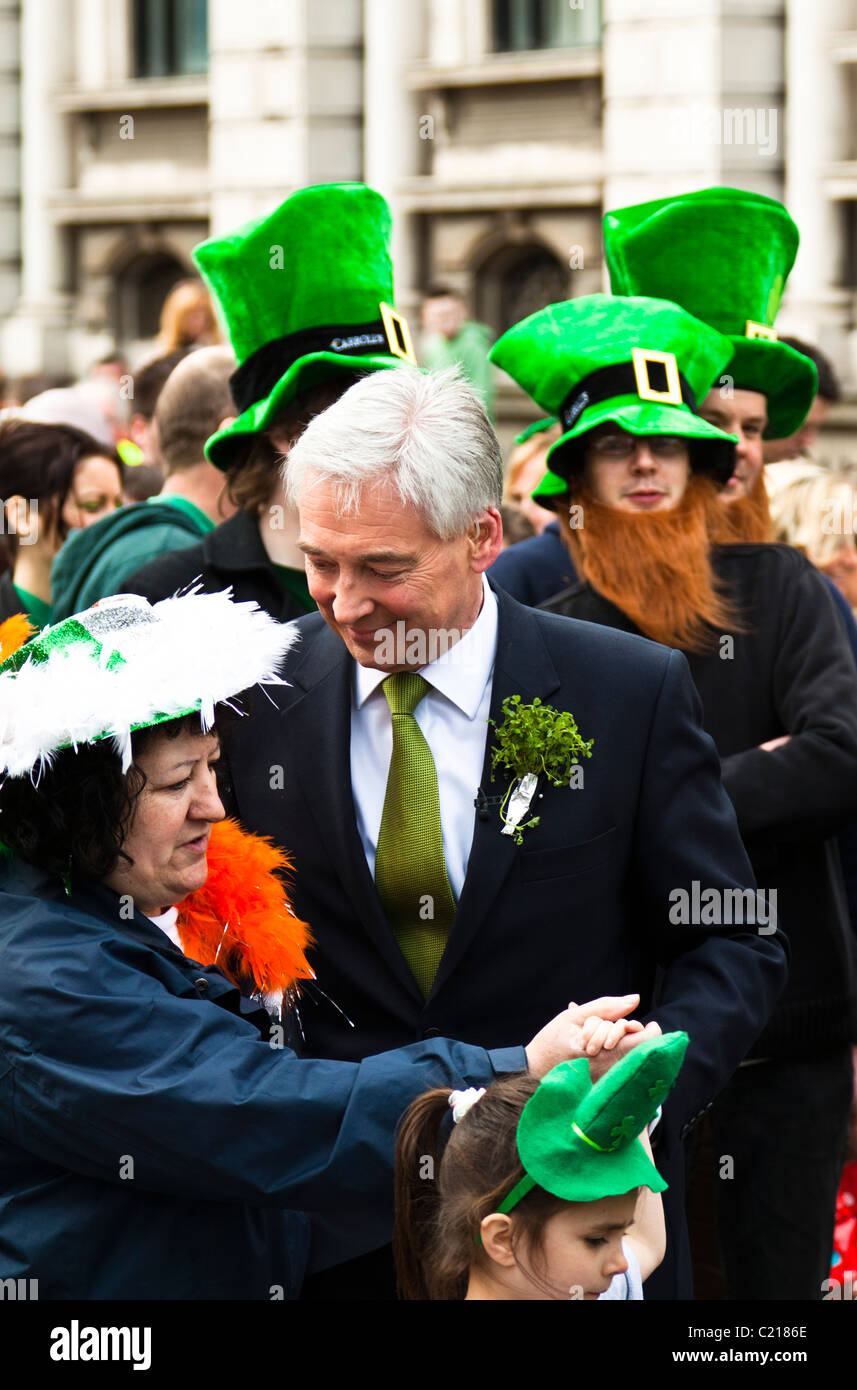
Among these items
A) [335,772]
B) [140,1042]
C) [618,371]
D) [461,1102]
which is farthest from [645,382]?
[140,1042]

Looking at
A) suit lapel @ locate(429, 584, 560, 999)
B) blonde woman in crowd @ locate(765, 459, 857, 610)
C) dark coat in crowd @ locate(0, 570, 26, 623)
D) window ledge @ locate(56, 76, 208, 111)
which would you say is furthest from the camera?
window ledge @ locate(56, 76, 208, 111)

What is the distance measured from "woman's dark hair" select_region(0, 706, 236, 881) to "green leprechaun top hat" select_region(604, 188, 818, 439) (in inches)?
92.8

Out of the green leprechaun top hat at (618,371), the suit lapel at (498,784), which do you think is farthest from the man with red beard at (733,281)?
the suit lapel at (498,784)

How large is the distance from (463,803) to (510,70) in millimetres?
13074

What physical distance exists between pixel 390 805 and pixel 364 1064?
540 mm

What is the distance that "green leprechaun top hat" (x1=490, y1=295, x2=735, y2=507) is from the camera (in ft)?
12.5

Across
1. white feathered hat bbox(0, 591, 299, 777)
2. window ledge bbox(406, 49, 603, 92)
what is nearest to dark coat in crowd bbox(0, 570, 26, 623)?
white feathered hat bbox(0, 591, 299, 777)

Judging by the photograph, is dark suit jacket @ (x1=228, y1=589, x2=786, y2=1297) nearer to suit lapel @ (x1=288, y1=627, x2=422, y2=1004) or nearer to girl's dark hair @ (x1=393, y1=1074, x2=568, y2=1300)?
suit lapel @ (x1=288, y1=627, x2=422, y2=1004)

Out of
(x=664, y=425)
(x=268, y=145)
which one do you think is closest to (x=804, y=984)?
(x=664, y=425)

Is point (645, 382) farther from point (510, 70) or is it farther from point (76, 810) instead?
point (510, 70)

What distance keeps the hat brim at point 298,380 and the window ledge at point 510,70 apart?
37.6 ft

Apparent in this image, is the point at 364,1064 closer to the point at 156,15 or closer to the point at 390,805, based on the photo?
the point at 390,805

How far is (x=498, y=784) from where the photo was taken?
2828 mm

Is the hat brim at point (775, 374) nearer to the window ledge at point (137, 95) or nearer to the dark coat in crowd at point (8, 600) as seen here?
the dark coat in crowd at point (8, 600)
